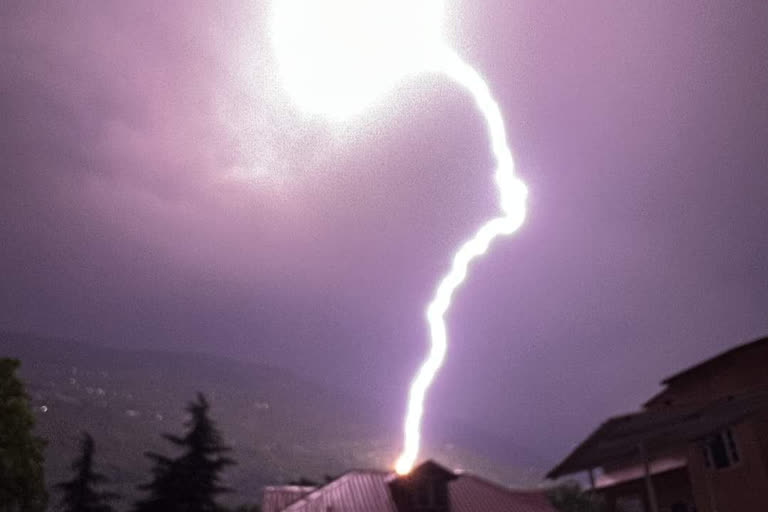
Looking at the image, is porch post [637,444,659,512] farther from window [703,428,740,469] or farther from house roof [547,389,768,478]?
window [703,428,740,469]

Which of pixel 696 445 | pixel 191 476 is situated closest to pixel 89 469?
pixel 191 476

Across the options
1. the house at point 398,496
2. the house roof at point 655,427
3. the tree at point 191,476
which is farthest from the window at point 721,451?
the tree at point 191,476

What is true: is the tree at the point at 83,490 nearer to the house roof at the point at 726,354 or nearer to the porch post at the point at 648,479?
the house roof at the point at 726,354

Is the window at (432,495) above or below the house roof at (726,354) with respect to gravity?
below

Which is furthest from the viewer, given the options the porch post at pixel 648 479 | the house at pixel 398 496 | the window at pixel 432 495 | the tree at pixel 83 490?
the tree at pixel 83 490

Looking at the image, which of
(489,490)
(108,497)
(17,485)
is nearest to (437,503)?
(489,490)

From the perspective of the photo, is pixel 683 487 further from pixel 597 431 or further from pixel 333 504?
pixel 597 431

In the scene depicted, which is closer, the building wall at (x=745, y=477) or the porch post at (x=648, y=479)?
the porch post at (x=648, y=479)
